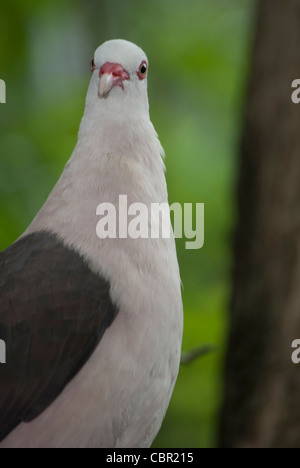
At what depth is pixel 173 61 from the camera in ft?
15.8

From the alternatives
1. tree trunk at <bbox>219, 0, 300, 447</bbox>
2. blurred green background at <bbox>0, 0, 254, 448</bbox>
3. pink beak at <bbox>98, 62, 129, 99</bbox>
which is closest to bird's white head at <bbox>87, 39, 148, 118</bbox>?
pink beak at <bbox>98, 62, 129, 99</bbox>

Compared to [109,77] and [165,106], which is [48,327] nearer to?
[109,77]

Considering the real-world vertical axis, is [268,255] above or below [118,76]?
below

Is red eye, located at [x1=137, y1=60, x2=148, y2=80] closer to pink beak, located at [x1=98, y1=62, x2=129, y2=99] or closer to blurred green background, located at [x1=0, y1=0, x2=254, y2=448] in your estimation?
pink beak, located at [x1=98, y1=62, x2=129, y2=99]

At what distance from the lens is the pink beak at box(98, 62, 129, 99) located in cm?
215

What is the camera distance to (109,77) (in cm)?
216

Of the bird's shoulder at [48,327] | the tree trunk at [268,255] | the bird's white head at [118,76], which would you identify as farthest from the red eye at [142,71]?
the bird's shoulder at [48,327]

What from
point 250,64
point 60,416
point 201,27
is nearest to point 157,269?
point 60,416

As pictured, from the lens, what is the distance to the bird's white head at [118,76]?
7.13 feet

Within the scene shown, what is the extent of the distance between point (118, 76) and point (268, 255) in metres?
0.76

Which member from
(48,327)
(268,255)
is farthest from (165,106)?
(48,327)

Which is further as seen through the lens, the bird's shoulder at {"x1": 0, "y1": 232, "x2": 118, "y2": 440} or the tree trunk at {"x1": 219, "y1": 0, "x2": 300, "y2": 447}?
the tree trunk at {"x1": 219, "y1": 0, "x2": 300, "y2": 447}

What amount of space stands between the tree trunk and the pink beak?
0.50 m
